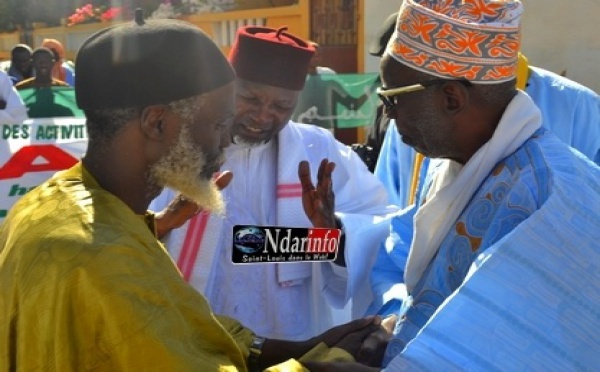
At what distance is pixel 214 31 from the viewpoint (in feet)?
54.5

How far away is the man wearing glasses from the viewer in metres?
2.24

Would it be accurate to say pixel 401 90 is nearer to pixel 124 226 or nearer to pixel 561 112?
pixel 124 226

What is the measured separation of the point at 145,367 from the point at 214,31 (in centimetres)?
1491

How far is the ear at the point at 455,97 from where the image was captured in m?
2.76

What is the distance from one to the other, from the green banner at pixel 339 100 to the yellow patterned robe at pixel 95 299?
858 cm

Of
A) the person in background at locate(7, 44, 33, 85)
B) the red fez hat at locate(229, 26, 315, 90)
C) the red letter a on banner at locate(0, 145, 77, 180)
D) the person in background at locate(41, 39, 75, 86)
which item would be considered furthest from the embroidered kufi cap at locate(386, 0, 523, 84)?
the person in background at locate(41, 39, 75, 86)

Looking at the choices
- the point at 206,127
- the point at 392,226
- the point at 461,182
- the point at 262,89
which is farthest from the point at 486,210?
the point at 262,89

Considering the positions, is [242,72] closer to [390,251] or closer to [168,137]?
[390,251]

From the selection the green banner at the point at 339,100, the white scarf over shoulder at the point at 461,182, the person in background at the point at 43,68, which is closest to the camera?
the white scarf over shoulder at the point at 461,182

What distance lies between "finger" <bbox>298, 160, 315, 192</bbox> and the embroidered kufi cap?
106 cm

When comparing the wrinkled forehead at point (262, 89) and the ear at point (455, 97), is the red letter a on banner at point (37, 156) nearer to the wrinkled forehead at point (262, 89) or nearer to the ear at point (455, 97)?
the wrinkled forehead at point (262, 89)

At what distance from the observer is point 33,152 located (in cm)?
764

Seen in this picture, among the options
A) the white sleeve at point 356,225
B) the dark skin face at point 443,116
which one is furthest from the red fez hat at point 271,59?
the dark skin face at point 443,116

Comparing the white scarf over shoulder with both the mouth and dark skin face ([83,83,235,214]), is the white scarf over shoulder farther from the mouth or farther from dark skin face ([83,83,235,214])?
the mouth
